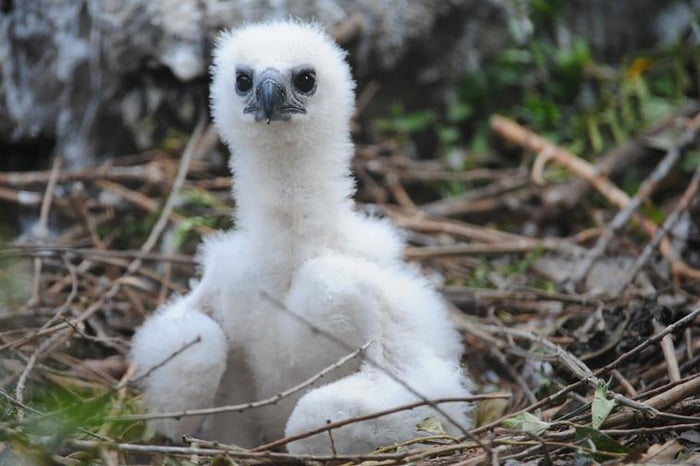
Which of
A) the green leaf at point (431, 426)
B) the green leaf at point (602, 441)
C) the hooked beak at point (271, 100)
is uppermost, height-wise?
the hooked beak at point (271, 100)

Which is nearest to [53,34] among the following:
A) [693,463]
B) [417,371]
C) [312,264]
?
[312,264]

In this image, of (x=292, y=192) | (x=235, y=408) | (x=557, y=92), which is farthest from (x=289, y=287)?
(x=557, y=92)

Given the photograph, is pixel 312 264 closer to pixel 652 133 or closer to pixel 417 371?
pixel 417 371

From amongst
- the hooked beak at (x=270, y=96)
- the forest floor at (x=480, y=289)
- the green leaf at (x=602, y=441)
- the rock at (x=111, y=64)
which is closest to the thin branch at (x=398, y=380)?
the forest floor at (x=480, y=289)

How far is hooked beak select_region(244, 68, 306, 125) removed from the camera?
3.23m

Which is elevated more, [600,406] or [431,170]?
[431,170]

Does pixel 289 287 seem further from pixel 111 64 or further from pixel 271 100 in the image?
pixel 111 64

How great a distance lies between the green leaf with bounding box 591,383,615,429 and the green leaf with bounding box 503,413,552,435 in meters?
0.14

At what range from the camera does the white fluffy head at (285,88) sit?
3.34m

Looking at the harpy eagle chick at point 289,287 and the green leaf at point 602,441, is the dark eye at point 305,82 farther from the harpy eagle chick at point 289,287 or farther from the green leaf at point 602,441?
the green leaf at point 602,441

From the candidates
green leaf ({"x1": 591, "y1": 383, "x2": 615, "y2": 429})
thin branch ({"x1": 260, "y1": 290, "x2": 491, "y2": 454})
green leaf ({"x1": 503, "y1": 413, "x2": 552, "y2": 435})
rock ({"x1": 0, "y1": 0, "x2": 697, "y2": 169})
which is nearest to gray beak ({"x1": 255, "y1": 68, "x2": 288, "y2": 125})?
thin branch ({"x1": 260, "y1": 290, "x2": 491, "y2": 454})

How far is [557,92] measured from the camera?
6145mm

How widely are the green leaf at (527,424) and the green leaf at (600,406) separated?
0.46 ft

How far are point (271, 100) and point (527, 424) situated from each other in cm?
140
